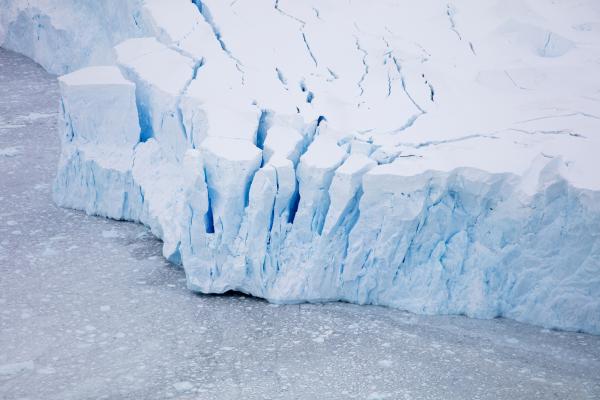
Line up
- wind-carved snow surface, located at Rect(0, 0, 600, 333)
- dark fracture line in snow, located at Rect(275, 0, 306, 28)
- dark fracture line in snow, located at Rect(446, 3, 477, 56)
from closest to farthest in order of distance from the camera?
wind-carved snow surface, located at Rect(0, 0, 600, 333) < dark fracture line in snow, located at Rect(446, 3, 477, 56) < dark fracture line in snow, located at Rect(275, 0, 306, 28)

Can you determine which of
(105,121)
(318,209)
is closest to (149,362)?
(318,209)

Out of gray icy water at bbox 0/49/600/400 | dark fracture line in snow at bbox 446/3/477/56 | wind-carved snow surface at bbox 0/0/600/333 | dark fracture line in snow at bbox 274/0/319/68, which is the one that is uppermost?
dark fracture line in snow at bbox 446/3/477/56

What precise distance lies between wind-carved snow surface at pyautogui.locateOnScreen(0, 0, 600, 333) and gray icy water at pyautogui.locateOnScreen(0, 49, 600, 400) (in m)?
0.15

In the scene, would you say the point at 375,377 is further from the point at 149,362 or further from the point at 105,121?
the point at 105,121

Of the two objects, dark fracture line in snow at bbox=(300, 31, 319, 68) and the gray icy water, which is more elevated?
dark fracture line in snow at bbox=(300, 31, 319, 68)

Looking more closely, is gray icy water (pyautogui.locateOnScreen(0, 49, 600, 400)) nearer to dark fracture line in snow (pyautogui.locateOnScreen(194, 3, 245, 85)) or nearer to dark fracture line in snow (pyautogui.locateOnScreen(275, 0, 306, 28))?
dark fracture line in snow (pyautogui.locateOnScreen(194, 3, 245, 85))

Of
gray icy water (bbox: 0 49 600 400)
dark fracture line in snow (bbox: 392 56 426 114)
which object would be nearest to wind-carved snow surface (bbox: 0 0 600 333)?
dark fracture line in snow (bbox: 392 56 426 114)

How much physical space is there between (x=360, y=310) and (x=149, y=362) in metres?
1.00

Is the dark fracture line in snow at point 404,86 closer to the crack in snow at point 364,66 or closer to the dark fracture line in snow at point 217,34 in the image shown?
the crack in snow at point 364,66

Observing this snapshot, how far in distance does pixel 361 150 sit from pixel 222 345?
Result: 3.72 feet

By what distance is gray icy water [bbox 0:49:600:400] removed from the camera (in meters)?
2.88

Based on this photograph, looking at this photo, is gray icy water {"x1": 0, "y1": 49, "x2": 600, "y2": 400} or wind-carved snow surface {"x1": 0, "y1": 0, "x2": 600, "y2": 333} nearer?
gray icy water {"x1": 0, "y1": 49, "x2": 600, "y2": 400}

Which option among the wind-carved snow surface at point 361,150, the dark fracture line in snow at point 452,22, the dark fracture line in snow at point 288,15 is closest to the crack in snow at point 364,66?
the wind-carved snow surface at point 361,150

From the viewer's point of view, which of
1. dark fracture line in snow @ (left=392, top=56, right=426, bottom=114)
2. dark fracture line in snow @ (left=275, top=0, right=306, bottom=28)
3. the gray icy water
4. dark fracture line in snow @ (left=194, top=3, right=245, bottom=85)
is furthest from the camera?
dark fracture line in snow @ (left=275, top=0, right=306, bottom=28)
